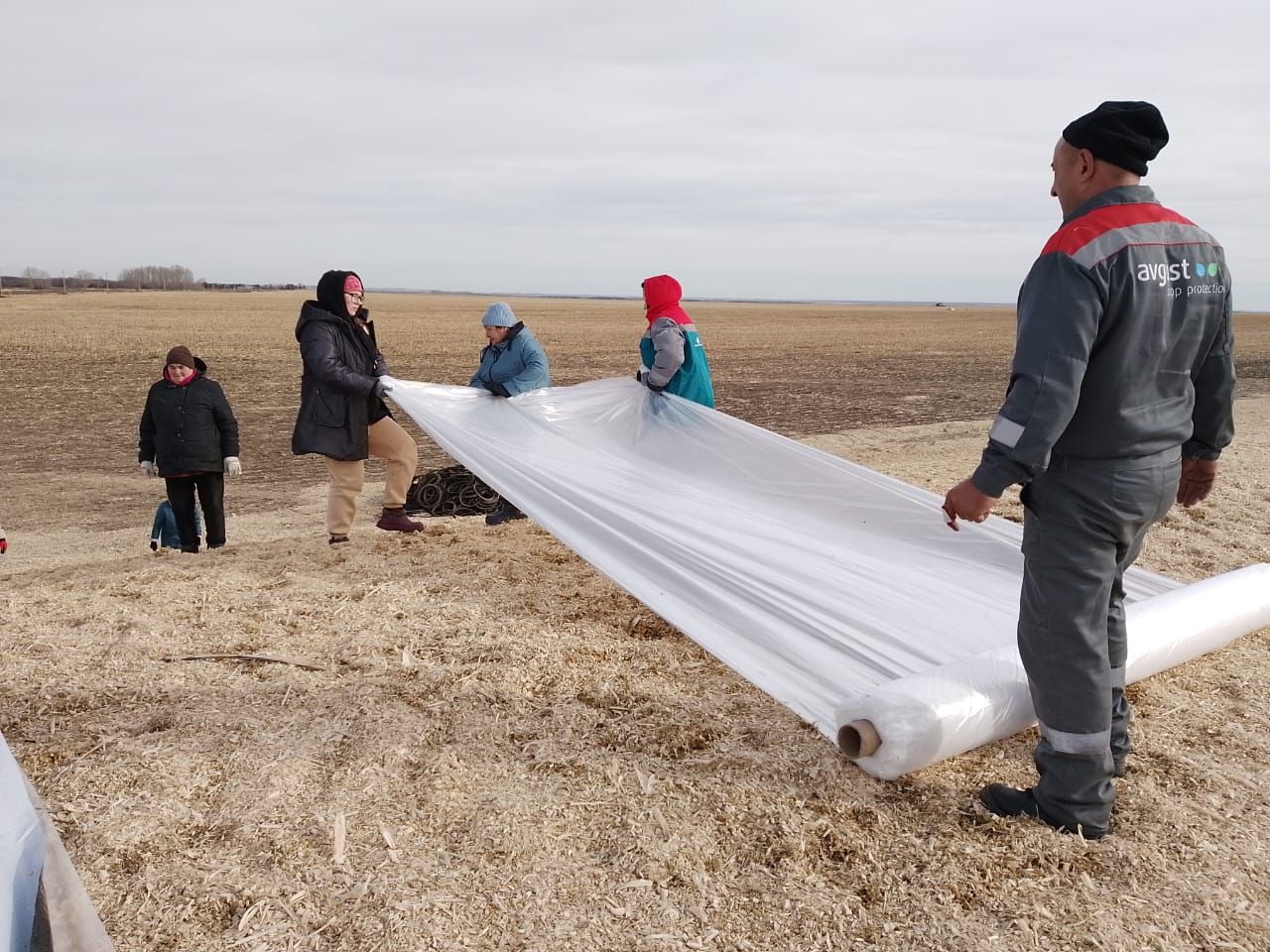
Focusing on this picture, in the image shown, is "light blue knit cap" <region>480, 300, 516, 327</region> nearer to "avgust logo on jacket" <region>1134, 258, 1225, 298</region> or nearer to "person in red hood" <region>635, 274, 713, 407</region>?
"person in red hood" <region>635, 274, 713, 407</region>

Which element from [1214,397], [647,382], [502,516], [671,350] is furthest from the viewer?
[502,516]

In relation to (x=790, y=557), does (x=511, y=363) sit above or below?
above

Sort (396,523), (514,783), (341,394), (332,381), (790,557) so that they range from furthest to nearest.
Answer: (396,523) < (341,394) < (332,381) < (790,557) < (514,783)

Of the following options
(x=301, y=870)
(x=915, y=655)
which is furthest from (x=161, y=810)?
(x=915, y=655)

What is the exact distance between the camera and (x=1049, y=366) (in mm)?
Result: 2277

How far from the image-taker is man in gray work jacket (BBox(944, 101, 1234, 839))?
2297 mm

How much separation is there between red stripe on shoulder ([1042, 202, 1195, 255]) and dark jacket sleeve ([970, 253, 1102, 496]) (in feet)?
0.13

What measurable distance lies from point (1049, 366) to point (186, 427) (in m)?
5.25

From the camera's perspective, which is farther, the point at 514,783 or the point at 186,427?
the point at 186,427

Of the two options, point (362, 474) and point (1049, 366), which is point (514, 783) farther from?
point (362, 474)

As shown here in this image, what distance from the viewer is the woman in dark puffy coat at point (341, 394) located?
5395 mm

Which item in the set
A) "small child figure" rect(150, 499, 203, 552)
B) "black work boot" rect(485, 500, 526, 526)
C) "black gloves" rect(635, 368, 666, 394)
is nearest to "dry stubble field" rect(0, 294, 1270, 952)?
"black work boot" rect(485, 500, 526, 526)

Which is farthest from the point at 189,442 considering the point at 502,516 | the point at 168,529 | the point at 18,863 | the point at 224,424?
the point at 18,863

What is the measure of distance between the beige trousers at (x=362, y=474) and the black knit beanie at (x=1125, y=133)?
4033 mm
